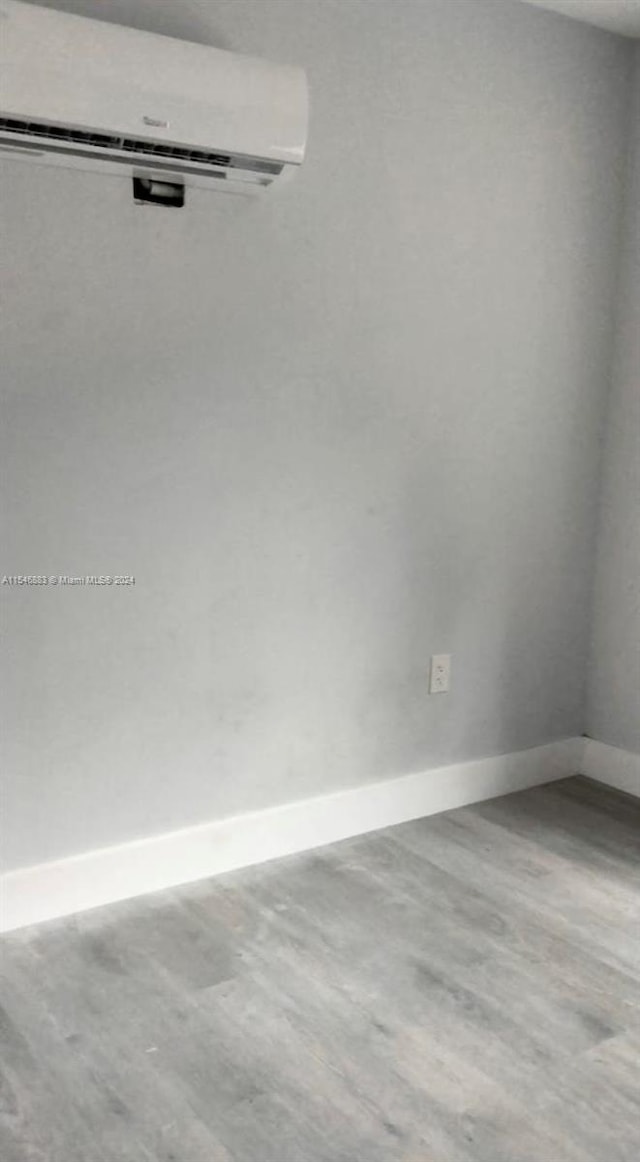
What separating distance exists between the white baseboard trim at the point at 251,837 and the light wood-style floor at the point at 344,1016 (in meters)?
0.06

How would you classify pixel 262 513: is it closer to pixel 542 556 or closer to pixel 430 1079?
pixel 542 556

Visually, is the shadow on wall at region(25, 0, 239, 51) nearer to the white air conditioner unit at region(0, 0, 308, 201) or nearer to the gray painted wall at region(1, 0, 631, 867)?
the gray painted wall at region(1, 0, 631, 867)

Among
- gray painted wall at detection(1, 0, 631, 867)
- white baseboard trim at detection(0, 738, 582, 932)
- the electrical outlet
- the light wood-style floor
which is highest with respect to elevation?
gray painted wall at detection(1, 0, 631, 867)

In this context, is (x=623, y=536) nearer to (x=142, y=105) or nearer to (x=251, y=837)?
(x=251, y=837)

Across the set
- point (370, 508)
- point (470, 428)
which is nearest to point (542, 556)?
point (470, 428)

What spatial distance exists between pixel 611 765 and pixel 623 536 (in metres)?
0.81

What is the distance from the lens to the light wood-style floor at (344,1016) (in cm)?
197

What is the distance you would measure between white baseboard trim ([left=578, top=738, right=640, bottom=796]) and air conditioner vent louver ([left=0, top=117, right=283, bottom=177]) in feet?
7.60

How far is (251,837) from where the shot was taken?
3014mm

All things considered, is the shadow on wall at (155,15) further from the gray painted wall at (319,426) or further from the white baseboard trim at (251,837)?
the white baseboard trim at (251,837)

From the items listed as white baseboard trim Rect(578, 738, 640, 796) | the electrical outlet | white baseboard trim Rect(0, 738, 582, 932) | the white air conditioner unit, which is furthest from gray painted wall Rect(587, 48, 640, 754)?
the white air conditioner unit

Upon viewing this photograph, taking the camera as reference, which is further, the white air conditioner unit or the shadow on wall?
the shadow on wall

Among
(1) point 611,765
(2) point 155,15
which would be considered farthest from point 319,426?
(1) point 611,765

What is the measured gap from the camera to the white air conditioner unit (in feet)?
6.75
